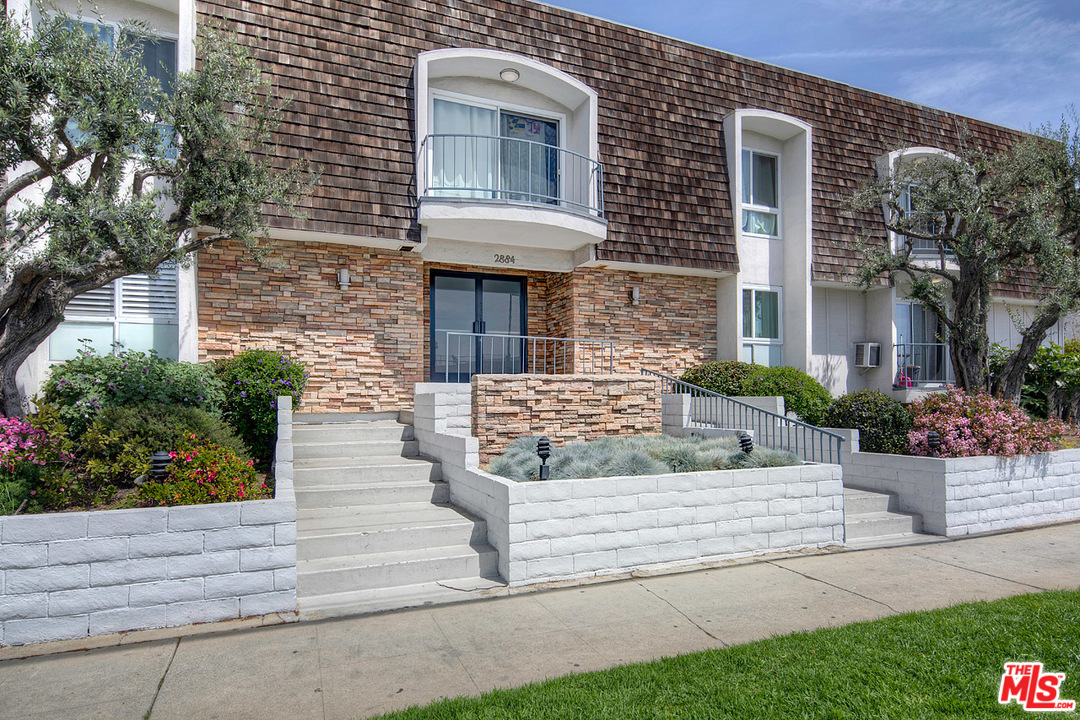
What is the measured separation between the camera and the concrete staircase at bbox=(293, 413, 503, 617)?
531 centimetres

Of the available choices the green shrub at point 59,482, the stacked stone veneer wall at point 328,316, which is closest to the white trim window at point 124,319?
the stacked stone veneer wall at point 328,316

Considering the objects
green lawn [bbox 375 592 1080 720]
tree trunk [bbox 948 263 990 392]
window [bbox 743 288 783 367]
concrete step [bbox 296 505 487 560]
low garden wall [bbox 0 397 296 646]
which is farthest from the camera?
window [bbox 743 288 783 367]

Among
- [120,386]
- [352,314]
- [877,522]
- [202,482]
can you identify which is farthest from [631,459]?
[120,386]

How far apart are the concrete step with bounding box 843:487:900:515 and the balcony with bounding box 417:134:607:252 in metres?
5.69

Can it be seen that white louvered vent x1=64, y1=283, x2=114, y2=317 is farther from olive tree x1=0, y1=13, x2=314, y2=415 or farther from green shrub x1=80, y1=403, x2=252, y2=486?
green shrub x1=80, y1=403, x2=252, y2=486

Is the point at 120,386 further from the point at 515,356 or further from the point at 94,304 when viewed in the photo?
the point at 515,356

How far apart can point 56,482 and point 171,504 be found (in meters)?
1.06

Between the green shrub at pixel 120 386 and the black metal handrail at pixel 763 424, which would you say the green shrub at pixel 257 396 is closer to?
the green shrub at pixel 120 386

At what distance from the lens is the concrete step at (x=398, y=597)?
5020 millimetres

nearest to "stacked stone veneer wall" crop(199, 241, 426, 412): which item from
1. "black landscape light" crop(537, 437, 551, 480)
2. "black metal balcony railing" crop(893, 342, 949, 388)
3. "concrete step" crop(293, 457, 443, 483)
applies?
"concrete step" crop(293, 457, 443, 483)

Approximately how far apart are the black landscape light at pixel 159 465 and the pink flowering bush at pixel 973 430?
A: 8696 millimetres

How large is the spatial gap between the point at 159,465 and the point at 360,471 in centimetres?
236

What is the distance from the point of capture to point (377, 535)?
5.84 m

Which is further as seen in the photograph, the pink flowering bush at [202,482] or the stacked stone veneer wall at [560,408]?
the stacked stone veneer wall at [560,408]
